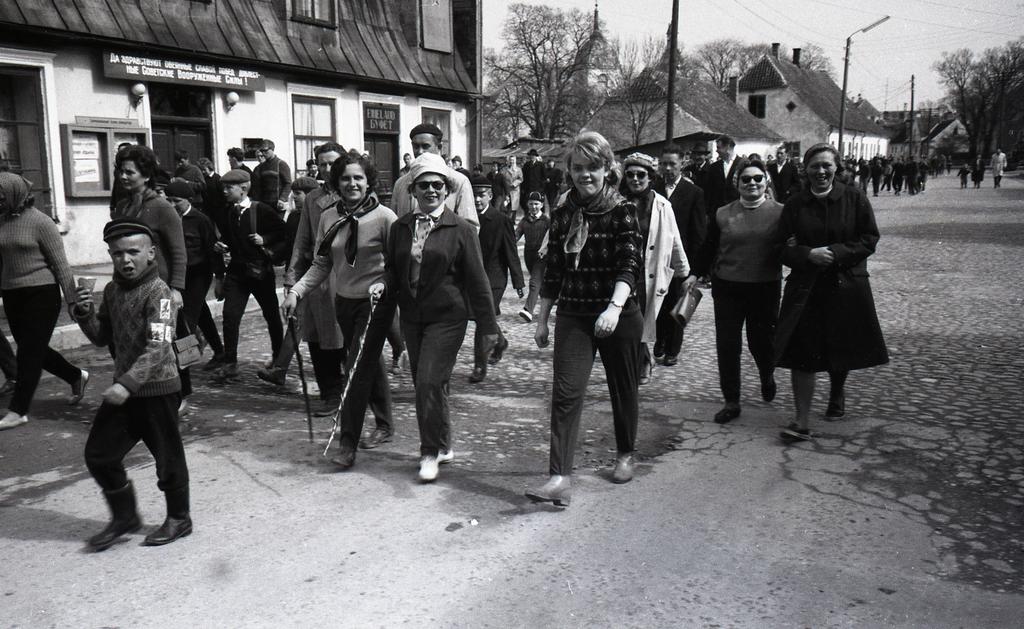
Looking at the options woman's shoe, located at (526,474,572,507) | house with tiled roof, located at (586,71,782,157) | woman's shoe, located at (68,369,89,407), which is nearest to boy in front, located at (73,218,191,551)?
woman's shoe, located at (526,474,572,507)

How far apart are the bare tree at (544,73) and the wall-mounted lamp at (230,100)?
45.6 meters

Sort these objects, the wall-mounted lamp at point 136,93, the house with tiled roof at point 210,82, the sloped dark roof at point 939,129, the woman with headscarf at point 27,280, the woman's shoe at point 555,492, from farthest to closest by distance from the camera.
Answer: the sloped dark roof at point 939,129 → the wall-mounted lamp at point 136,93 → the house with tiled roof at point 210,82 → the woman with headscarf at point 27,280 → the woman's shoe at point 555,492

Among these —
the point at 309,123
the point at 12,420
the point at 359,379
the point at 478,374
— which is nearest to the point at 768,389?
the point at 478,374

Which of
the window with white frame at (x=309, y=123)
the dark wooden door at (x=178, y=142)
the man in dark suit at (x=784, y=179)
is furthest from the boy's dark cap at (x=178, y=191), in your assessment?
the man in dark suit at (x=784, y=179)

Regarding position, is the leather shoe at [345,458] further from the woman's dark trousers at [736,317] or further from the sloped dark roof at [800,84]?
the sloped dark roof at [800,84]

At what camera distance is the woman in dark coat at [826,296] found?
5520 mm

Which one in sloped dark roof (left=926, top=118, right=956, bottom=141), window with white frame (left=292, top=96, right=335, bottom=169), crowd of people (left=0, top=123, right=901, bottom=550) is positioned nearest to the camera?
crowd of people (left=0, top=123, right=901, bottom=550)

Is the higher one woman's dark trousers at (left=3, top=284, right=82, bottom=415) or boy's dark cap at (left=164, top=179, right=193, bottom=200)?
boy's dark cap at (left=164, top=179, right=193, bottom=200)

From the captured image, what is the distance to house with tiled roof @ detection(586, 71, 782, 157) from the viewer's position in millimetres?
42906

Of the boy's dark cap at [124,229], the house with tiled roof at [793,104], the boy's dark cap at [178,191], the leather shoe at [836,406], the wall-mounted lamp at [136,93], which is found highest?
the house with tiled roof at [793,104]

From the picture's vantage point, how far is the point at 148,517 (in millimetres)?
4406

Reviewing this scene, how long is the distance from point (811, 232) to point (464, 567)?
3.13m

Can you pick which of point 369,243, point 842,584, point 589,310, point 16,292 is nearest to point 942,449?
point 842,584

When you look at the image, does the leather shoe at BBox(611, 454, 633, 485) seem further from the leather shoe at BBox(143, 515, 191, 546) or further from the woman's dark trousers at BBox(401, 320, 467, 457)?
the leather shoe at BBox(143, 515, 191, 546)
